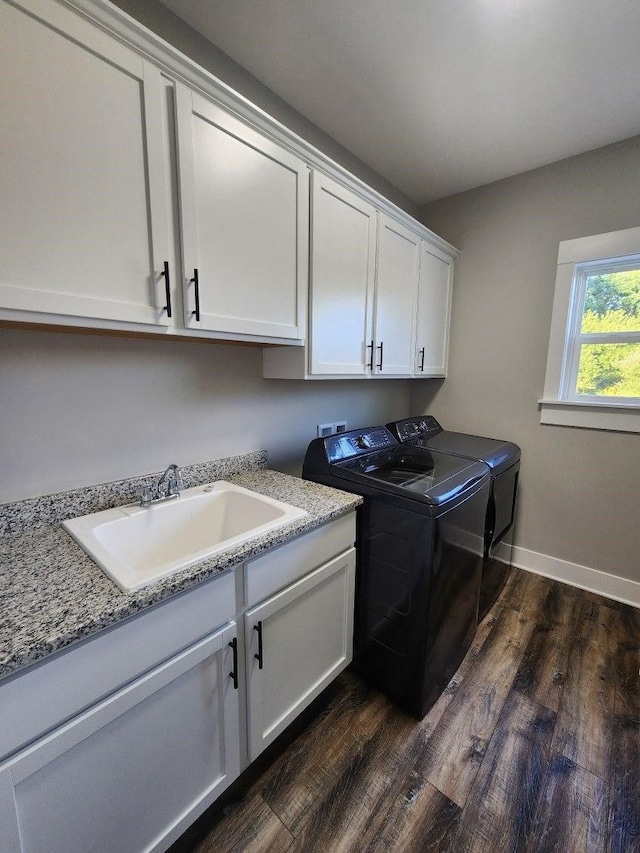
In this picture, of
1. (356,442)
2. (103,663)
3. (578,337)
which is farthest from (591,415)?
(103,663)

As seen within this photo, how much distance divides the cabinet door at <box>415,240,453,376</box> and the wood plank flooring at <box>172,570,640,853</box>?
5.56 ft

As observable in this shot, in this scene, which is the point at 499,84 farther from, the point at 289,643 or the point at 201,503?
the point at 289,643

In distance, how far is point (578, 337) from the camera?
214 cm

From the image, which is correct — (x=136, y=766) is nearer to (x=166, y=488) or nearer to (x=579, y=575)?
(x=166, y=488)

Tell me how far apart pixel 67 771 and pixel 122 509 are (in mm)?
656

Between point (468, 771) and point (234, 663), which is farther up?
point (234, 663)

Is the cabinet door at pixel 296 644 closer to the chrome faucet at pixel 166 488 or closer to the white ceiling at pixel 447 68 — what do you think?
the chrome faucet at pixel 166 488

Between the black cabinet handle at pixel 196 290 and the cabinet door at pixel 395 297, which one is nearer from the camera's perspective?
the black cabinet handle at pixel 196 290

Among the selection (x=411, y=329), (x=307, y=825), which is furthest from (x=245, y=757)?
(x=411, y=329)

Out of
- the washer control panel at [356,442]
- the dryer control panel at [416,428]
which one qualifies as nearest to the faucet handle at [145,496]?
the washer control panel at [356,442]

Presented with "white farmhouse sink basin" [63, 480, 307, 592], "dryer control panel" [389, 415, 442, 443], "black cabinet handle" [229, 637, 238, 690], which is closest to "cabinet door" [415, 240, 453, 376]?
"dryer control panel" [389, 415, 442, 443]

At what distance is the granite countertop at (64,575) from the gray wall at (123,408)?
0.07 meters

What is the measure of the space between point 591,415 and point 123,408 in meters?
2.44

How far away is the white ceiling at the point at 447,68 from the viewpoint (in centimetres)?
121
